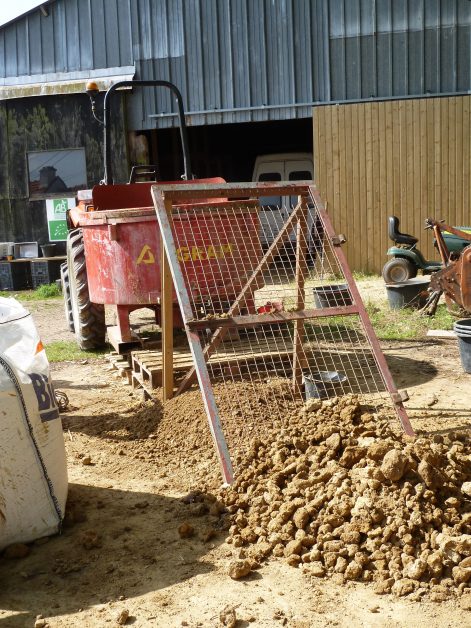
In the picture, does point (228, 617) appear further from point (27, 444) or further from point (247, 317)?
point (247, 317)

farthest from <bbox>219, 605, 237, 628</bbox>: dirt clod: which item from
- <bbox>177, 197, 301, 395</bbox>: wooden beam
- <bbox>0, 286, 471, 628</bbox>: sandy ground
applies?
<bbox>177, 197, 301, 395</bbox>: wooden beam

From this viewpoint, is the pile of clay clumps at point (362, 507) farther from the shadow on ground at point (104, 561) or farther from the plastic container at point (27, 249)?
the plastic container at point (27, 249)

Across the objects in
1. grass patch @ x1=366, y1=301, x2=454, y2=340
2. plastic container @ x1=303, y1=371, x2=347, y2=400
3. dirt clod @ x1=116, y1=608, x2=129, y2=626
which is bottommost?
grass patch @ x1=366, y1=301, x2=454, y2=340

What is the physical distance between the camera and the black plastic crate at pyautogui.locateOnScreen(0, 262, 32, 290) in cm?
1381

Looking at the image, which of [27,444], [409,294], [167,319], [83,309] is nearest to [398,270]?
[409,294]

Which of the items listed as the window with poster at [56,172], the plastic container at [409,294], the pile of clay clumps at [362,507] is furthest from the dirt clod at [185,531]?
the window with poster at [56,172]

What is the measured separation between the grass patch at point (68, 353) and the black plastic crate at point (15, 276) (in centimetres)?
566

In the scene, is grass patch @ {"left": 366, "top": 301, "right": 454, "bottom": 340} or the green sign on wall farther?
the green sign on wall

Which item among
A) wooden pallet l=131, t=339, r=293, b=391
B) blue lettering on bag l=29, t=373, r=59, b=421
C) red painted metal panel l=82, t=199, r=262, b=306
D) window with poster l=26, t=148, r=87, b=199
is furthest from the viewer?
window with poster l=26, t=148, r=87, b=199

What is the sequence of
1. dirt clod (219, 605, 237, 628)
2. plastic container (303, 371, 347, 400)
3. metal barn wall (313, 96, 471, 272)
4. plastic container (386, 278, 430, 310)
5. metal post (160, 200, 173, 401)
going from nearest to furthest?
dirt clod (219, 605, 237, 628)
metal post (160, 200, 173, 401)
plastic container (303, 371, 347, 400)
plastic container (386, 278, 430, 310)
metal barn wall (313, 96, 471, 272)

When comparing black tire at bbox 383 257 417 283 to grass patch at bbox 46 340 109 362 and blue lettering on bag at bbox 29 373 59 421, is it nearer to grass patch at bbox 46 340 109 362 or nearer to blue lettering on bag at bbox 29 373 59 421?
grass patch at bbox 46 340 109 362

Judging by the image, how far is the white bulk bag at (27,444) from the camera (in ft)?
10.9

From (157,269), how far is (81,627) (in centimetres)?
381

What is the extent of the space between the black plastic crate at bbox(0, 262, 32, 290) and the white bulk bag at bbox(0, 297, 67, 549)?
10562 millimetres
